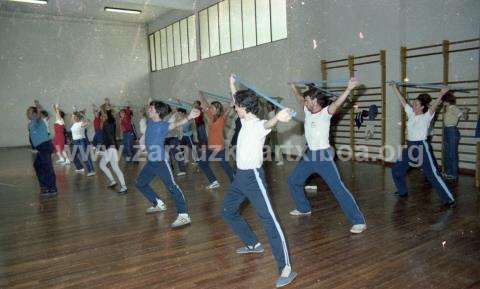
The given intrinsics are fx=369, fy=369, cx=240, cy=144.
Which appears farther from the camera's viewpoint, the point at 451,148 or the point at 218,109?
the point at 451,148

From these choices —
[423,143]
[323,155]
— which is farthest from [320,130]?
[423,143]

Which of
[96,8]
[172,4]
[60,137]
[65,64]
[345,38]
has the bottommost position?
[60,137]

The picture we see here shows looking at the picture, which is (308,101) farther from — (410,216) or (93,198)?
(93,198)

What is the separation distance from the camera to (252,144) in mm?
2711

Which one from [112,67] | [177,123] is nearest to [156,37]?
[112,67]

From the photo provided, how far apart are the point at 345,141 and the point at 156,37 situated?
9.80m

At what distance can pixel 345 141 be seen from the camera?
28.4 ft

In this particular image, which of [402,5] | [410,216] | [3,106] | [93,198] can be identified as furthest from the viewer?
[3,106]

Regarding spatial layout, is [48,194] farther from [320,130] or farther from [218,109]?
[320,130]

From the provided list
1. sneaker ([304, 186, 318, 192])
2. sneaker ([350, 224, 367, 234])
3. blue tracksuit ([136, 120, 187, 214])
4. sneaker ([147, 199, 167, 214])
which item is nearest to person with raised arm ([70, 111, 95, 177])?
sneaker ([147, 199, 167, 214])

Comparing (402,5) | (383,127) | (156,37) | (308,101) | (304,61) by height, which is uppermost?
(156,37)

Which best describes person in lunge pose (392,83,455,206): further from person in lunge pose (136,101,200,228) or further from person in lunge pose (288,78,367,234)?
person in lunge pose (136,101,200,228)

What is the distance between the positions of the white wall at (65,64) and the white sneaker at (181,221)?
12.4 metres

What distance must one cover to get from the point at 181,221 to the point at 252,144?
1.74 meters
